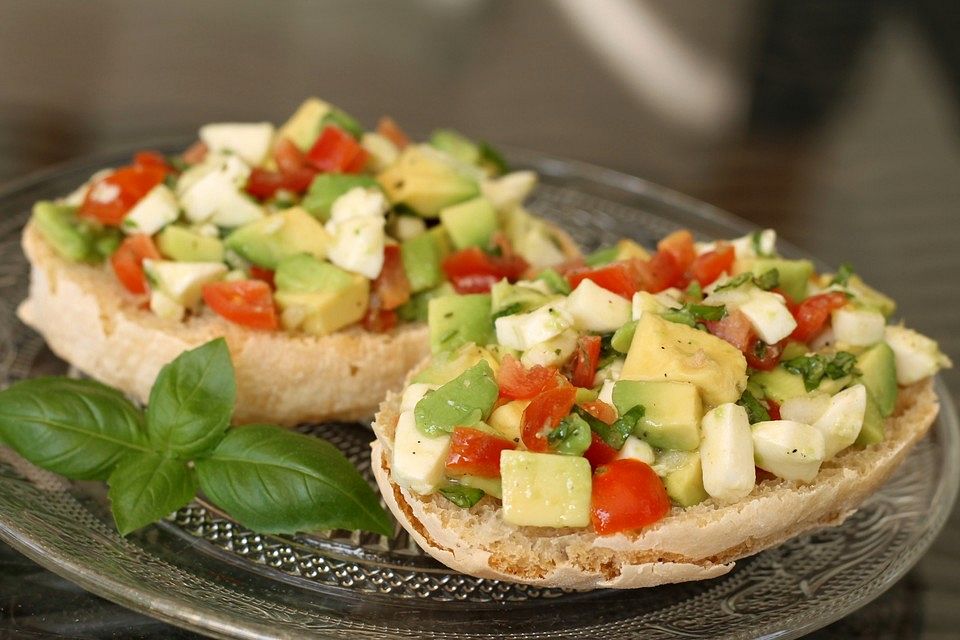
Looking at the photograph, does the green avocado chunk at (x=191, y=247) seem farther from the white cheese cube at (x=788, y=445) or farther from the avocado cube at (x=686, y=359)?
the white cheese cube at (x=788, y=445)

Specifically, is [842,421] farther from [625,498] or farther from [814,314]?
[625,498]

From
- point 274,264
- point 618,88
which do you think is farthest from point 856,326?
point 618,88

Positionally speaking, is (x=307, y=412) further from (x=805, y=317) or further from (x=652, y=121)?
(x=652, y=121)

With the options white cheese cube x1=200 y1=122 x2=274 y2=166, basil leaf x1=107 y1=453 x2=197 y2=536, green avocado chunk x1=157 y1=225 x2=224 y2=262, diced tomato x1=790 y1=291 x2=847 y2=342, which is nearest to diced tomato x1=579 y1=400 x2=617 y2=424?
diced tomato x1=790 y1=291 x2=847 y2=342

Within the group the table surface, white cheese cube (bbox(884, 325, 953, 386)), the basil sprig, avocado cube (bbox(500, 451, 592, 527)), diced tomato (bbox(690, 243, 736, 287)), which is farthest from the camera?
the table surface

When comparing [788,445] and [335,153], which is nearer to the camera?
[788,445]

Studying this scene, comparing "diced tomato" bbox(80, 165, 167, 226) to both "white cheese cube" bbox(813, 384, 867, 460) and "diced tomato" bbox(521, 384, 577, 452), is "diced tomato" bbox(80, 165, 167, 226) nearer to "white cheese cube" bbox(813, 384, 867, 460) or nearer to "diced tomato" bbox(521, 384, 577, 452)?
"diced tomato" bbox(521, 384, 577, 452)
